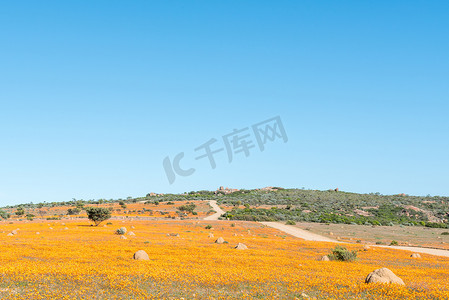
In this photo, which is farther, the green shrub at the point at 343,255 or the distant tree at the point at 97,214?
the distant tree at the point at 97,214

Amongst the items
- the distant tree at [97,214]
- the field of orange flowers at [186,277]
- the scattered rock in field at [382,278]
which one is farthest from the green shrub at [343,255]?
the distant tree at [97,214]

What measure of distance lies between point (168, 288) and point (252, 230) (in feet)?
148

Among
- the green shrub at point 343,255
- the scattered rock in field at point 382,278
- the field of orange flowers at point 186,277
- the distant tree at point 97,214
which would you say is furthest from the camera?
the distant tree at point 97,214

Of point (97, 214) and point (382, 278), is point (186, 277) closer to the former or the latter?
point (382, 278)

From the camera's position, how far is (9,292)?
1431cm

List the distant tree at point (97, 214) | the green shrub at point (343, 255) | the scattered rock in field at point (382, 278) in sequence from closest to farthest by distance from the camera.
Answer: the scattered rock in field at point (382, 278), the green shrub at point (343, 255), the distant tree at point (97, 214)

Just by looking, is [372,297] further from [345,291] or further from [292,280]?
[292,280]

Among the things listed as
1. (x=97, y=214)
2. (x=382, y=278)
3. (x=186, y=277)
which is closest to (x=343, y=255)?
(x=382, y=278)

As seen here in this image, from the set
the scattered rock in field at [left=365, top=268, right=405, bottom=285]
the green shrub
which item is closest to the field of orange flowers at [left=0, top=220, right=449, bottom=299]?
the scattered rock in field at [left=365, top=268, right=405, bottom=285]

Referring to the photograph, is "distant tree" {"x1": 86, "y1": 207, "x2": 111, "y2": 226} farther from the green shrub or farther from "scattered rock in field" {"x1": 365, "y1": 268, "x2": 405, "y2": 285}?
"scattered rock in field" {"x1": 365, "y1": 268, "x2": 405, "y2": 285}

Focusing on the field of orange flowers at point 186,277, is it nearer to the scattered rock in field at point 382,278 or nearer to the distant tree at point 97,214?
the scattered rock in field at point 382,278

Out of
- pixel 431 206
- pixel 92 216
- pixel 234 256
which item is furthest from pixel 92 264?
pixel 431 206

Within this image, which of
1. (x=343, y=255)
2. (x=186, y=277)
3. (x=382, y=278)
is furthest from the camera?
(x=343, y=255)

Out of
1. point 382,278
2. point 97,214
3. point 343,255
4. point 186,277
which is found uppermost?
point 97,214
